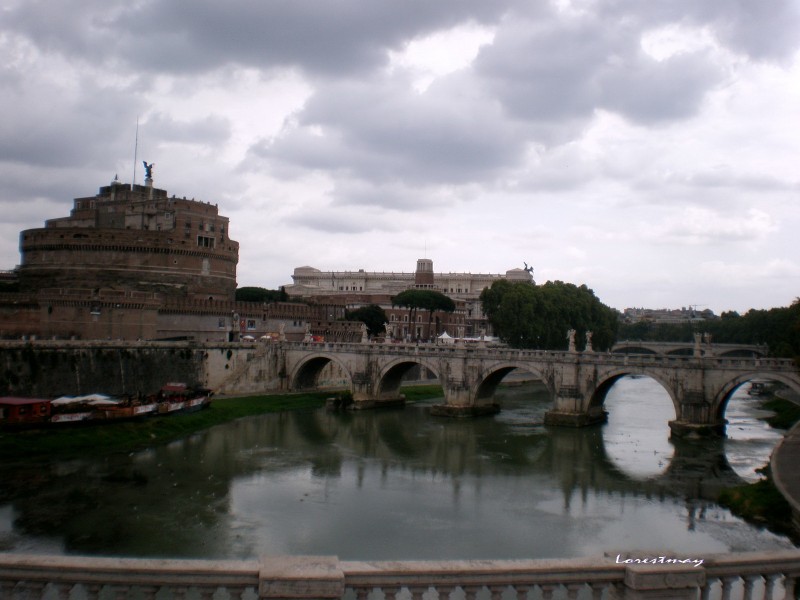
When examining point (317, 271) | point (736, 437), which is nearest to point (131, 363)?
point (736, 437)

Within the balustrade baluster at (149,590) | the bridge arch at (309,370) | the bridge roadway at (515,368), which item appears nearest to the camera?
the balustrade baluster at (149,590)

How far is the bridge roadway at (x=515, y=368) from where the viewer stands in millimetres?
34219

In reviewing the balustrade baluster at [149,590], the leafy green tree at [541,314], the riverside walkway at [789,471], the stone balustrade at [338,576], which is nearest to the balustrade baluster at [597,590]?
the stone balustrade at [338,576]

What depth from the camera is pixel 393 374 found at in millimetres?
46656

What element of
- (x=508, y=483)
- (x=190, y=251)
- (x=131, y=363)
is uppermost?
(x=190, y=251)

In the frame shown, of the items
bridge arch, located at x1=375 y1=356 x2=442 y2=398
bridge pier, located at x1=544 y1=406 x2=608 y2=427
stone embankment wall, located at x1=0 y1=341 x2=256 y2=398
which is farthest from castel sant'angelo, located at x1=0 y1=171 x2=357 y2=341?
bridge pier, located at x1=544 y1=406 x2=608 y2=427

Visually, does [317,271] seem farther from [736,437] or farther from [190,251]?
[736,437]

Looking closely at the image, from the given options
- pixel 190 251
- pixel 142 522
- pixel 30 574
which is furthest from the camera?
pixel 190 251

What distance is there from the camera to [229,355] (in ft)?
157

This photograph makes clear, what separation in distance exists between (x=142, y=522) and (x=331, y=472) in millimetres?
8645

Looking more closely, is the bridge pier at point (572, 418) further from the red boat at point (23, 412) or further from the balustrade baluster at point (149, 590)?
the balustrade baluster at point (149, 590)

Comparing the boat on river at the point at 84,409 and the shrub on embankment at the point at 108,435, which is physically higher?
the boat on river at the point at 84,409

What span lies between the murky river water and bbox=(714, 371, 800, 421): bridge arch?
1.67 m

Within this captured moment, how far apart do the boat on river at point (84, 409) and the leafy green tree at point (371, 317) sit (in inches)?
1419
